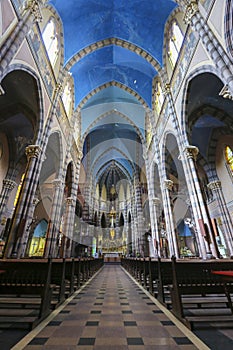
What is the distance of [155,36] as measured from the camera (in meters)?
13.0

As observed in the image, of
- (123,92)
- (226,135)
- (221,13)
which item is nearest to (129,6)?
(123,92)

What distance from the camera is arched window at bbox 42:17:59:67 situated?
10.7m

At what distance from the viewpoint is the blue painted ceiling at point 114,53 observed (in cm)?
1200

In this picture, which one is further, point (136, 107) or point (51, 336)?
point (136, 107)

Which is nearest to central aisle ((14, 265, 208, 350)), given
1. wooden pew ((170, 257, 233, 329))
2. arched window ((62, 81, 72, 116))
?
wooden pew ((170, 257, 233, 329))

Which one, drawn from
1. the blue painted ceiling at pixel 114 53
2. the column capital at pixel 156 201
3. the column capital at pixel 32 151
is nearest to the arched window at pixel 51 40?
the blue painted ceiling at pixel 114 53

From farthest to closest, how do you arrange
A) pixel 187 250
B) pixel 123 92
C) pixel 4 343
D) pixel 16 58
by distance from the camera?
pixel 187 250 → pixel 123 92 → pixel 16 58 → pixel 4 343

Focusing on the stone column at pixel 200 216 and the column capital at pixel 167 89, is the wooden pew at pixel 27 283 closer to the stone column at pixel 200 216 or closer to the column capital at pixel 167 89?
the stone column at pixel 200 216

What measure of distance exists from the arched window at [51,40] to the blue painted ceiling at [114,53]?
35.4 inches

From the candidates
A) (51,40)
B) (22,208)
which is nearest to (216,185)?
(22,208)

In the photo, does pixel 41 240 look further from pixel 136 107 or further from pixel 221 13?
pixel 221 13

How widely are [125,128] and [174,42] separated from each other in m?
13.1

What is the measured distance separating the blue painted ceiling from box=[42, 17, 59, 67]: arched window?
898mm

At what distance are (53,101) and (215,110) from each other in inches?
425
